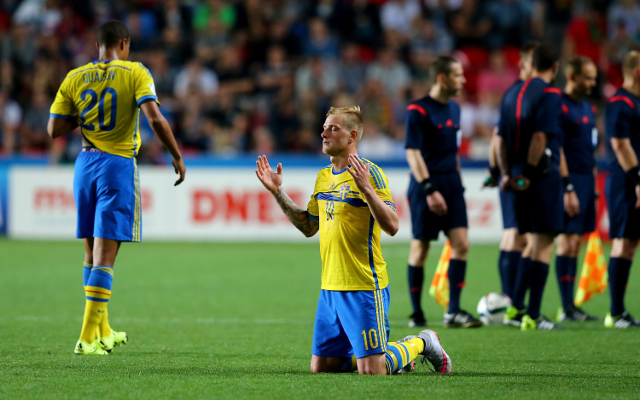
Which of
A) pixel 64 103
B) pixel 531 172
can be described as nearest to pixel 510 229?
pixel 531 172

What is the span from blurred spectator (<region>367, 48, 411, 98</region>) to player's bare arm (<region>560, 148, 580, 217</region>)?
9.77m

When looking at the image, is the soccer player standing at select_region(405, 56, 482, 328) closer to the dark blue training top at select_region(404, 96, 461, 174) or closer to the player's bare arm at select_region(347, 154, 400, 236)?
the dark blue training top at select_region(404, 96, 461, 174)

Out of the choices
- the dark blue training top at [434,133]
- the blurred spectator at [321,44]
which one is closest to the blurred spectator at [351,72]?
the blurred spectator at [321,44]

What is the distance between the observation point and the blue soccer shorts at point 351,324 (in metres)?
4.68

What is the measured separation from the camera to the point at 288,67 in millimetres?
17484

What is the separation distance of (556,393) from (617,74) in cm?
1464

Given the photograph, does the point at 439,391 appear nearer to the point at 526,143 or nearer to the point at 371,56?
the point at 526,143

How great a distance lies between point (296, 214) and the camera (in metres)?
4.98

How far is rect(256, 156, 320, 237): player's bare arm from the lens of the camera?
15.9ft

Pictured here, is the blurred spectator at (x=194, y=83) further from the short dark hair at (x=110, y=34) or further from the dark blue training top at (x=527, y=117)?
the short dark hair at (x=110, y=34)

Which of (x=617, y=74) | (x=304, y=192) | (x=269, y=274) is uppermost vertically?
(x=617, y=74)

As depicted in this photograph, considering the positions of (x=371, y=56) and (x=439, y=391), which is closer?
(x=439, y=391)

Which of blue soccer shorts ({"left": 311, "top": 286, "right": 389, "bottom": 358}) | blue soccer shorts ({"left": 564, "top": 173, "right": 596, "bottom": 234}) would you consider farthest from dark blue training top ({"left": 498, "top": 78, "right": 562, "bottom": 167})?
blue soccer shorts ({"left": 311, "top": 286, "right": 389, "bottom": 358})

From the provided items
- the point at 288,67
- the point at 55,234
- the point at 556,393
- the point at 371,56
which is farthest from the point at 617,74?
the point at 556,393
